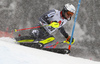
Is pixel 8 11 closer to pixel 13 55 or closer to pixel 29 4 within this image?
pixel 29 4

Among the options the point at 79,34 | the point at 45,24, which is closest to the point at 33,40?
the point at 45,24

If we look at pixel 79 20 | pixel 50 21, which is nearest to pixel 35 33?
pixel 50 21

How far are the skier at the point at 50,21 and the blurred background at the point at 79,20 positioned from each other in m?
1.33

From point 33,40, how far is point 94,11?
2.31m

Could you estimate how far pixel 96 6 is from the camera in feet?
13.7

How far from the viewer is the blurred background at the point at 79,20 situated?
13.2 feet

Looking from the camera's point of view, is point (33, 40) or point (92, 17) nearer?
point (33, 40)

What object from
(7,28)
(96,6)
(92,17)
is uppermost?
(96,6)

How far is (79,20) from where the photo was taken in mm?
4168

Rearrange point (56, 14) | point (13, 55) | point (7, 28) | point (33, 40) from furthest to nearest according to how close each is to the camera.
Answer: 1. point (7, 28)
2. point (33, 40)
3. point (56, 14)
4. point (13, 55)

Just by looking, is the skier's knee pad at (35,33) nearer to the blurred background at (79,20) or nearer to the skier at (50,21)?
the skier at (50,21)

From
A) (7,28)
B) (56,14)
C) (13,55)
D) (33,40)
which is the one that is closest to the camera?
(13,55)

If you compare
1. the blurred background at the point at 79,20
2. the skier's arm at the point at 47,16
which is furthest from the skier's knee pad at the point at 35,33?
the blurred background at the point at 79,20

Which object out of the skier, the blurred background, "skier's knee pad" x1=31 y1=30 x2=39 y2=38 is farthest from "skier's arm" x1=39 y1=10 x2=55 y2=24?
the blurred background
